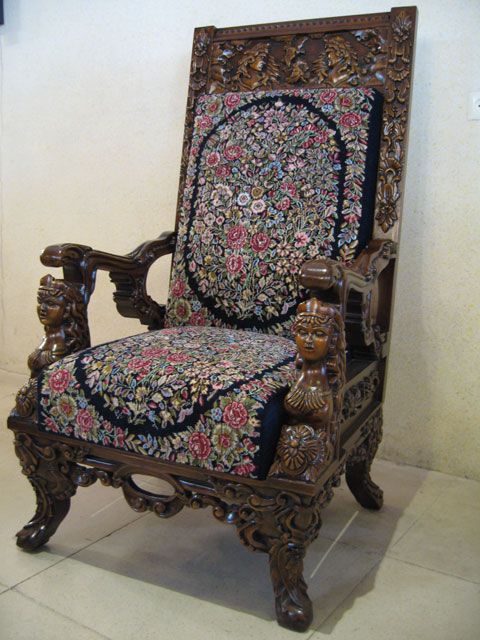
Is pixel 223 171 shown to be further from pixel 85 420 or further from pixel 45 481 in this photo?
pixel 45 481

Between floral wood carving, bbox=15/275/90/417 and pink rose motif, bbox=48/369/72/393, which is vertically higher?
floral wood carving, bbox=15/275/90/417

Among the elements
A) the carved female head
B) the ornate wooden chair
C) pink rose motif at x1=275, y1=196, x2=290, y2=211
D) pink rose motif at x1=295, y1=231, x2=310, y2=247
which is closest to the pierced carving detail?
the ornate wooden chair

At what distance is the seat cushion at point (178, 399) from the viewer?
1235 mm

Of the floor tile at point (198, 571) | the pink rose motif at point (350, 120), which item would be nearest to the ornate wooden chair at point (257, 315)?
the pink rose motif at point (350, 120)

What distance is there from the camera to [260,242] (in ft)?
5.76

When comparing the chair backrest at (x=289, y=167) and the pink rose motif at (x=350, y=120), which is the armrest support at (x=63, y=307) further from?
the pink rose motif at (x=350, y=120)

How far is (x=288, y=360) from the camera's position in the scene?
1408mm

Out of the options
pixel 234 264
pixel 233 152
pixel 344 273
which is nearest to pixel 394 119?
pixel 233 152

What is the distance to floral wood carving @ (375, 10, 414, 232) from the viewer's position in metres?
1.74

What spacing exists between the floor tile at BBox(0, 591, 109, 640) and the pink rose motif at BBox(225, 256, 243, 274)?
2.91 ft

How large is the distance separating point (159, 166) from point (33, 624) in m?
1.62

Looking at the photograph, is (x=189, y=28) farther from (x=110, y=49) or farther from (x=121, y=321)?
(x=121, y=321)

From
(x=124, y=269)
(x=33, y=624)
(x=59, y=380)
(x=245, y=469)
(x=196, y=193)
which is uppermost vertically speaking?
(x=196, y=193)

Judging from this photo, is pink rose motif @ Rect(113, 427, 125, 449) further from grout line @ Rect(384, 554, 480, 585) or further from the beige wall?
the beige wall
